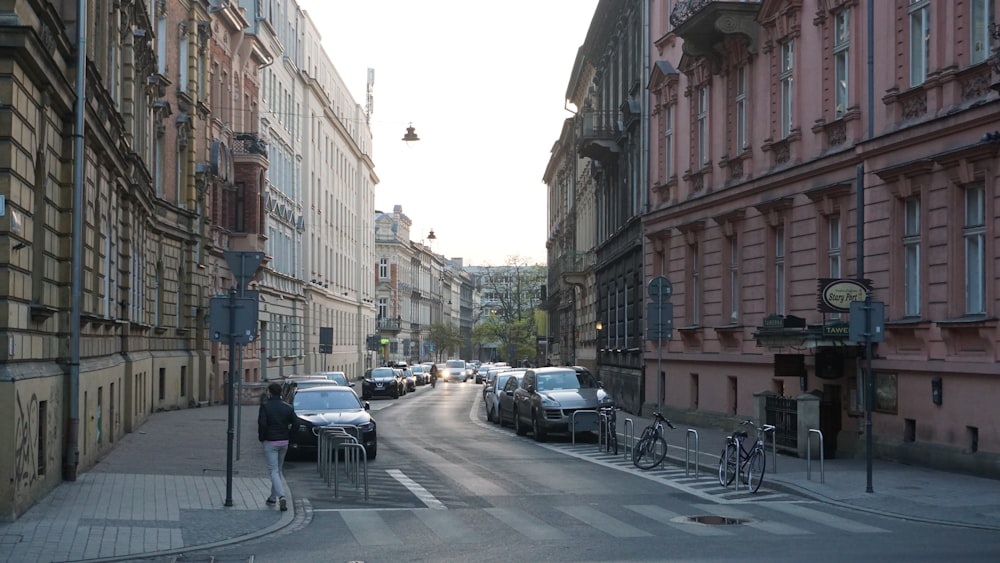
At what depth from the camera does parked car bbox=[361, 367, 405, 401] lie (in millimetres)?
56500

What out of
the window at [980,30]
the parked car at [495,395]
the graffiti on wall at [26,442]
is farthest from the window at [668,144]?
the graffiti on wall at [26,442]

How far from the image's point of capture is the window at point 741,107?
2944 centimetres

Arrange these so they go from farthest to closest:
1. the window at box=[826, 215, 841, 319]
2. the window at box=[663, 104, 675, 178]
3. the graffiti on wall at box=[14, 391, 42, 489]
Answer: the window at box=[663, 104, 675, 178], the window at box=[826, 215, 841, 319], the graffiti on wall at box=[14, 391, 42, 489]

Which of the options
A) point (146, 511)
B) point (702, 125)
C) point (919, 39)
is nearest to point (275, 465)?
point (146, 511)

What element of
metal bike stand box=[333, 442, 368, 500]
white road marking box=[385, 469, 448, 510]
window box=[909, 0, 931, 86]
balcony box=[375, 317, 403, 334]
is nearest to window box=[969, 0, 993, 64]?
window box=[909, 0, 931, 86]

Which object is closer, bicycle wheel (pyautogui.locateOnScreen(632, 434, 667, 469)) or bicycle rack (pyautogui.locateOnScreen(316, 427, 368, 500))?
bicycle rack (pyautogui.locateOnScreen(316, 427, 368, 500))

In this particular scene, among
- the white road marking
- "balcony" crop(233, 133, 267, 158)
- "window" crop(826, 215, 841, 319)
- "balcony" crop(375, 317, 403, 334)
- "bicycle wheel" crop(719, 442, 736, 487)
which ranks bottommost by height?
the white road marking

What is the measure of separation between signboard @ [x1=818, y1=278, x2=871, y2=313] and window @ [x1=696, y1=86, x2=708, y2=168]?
11282mm

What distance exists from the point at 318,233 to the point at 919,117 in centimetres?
5452

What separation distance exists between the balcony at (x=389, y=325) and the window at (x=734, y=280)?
97624mm

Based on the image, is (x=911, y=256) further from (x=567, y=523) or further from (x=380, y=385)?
(x=380, y=385)

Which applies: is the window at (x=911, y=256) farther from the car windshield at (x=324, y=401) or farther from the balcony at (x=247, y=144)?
the balcony at (x=247, y=144)

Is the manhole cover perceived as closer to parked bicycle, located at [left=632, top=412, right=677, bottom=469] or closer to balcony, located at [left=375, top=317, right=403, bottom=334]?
parked bicycle, located at [left=632, top=412, right=677, bottom=469]

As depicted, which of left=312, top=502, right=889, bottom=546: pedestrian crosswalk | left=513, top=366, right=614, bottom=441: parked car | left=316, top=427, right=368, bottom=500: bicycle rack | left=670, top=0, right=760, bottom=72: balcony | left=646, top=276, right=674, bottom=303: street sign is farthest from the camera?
left=670, top=0, right=760, bottom=72: balcony
